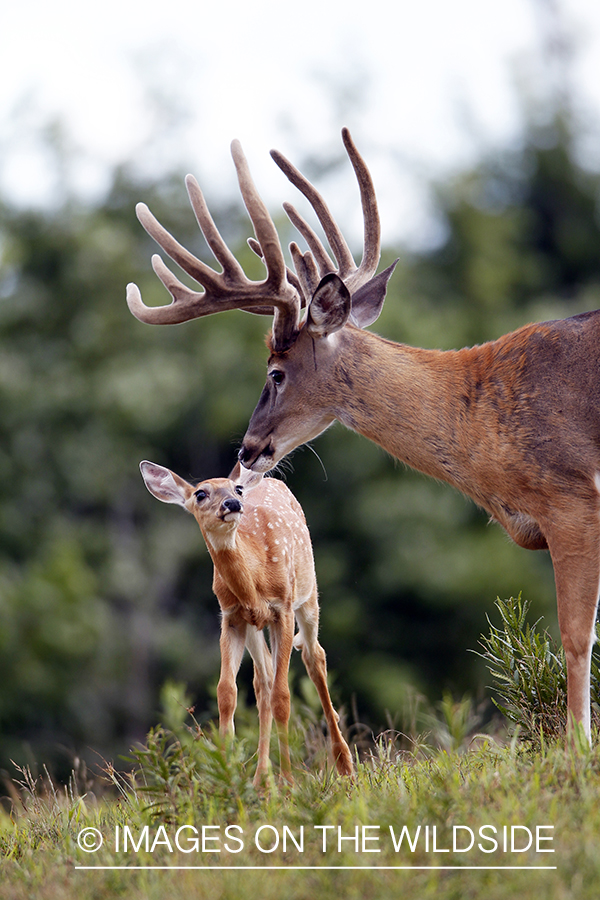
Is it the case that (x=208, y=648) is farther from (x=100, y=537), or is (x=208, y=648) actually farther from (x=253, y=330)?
(x=253, y=330)

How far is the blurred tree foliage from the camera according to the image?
18062 millimetres

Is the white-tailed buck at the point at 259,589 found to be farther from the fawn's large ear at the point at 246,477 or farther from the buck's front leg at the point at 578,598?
the buck's front leg at the point at 578,598

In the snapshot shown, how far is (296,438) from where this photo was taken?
5777 millimetres

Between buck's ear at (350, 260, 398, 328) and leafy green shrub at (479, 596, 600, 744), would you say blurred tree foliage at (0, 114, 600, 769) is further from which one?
buck's ear at (350, 260, 398, 328)

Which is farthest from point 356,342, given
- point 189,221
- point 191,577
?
point 189,221

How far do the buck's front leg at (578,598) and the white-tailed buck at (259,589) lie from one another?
1.35m

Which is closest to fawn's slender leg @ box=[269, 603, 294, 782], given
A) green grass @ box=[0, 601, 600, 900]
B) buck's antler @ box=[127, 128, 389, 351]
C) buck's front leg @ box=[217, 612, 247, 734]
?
buck's front leg @ box=[217, 612, 247, 734]

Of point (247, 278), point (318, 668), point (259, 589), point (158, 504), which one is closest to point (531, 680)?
point (318, 668)

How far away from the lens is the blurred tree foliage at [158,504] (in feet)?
59.3

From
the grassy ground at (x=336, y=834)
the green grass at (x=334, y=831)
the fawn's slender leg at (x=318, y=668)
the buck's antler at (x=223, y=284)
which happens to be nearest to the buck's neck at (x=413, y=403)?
the buck's antler at (x=223, y=284)

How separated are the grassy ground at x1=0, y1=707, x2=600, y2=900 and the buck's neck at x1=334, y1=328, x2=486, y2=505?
1460mm

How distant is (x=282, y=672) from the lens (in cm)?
545

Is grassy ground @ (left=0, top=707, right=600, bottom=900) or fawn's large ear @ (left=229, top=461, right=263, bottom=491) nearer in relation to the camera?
grassy ground @ (left=0, top=707, right=600, bottom=900)

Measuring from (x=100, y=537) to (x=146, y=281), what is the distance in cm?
566
